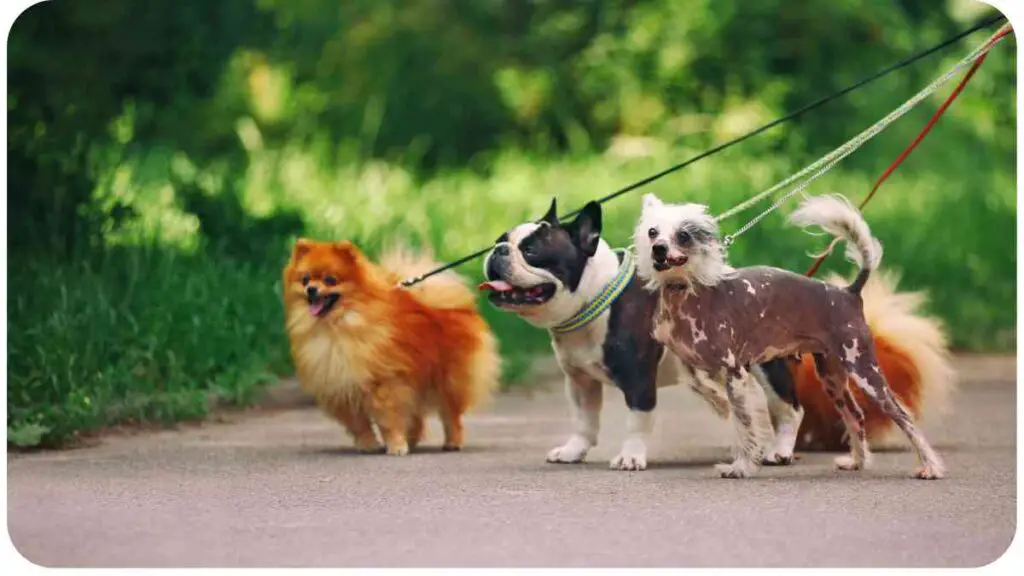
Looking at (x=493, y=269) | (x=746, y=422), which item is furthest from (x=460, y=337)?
(x=746, y=422)

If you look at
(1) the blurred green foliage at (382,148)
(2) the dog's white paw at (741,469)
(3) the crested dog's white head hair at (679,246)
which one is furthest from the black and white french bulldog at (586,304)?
(1) the blurred green foliage at (382,148)

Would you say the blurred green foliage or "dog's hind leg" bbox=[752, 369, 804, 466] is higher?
the blurred green foliage

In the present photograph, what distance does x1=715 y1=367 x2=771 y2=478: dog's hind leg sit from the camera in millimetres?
6309

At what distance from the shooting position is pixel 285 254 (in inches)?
435

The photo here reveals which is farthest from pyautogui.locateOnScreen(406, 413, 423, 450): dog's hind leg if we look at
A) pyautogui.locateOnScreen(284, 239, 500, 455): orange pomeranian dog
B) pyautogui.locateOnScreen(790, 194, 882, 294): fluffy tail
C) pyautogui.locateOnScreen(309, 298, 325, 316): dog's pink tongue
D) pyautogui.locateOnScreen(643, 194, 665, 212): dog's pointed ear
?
pyautogui.locateOnScreen(790, 194, 882, 294): fluffy tail

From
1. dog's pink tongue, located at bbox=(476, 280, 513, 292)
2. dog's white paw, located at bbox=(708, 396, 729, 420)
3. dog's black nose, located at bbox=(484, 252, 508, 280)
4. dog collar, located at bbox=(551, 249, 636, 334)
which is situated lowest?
dog's white paw, located at bbox=(708, 396, 729, 420)

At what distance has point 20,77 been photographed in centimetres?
958

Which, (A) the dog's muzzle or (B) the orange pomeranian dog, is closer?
(A) the dog's muzzle

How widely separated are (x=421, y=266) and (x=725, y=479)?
6.12 feet

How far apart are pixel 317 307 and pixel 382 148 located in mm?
12415

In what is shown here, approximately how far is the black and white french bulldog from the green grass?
7.73 ft

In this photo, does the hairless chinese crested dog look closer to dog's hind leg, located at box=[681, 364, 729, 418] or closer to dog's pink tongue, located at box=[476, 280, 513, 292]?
dog's hind leg, located at box=[681, 364, 729, 418]

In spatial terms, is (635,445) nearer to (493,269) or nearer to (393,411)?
(493,269)

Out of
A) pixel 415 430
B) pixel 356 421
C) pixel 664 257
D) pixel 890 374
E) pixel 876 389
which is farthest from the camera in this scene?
pixel 415 430
